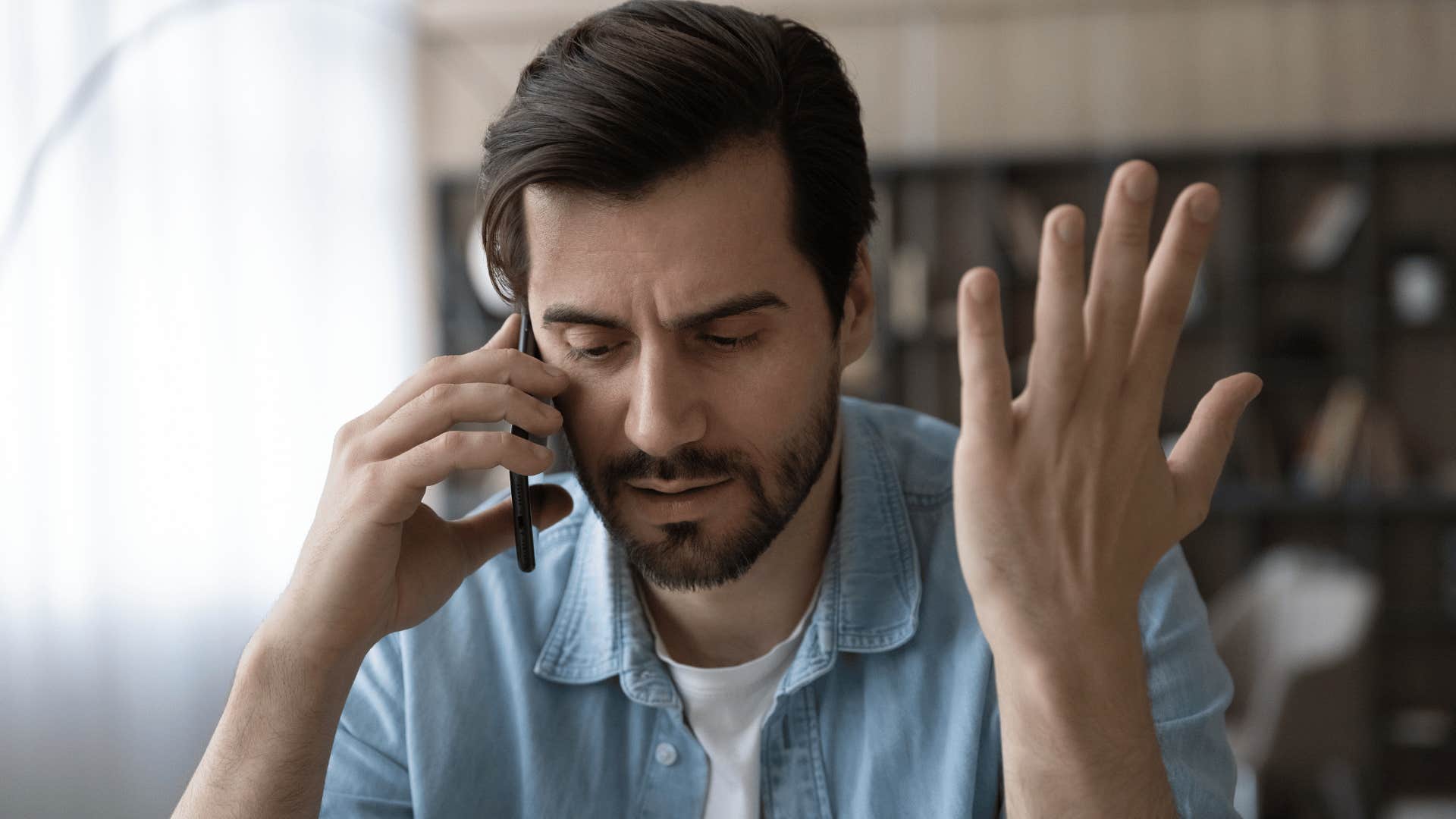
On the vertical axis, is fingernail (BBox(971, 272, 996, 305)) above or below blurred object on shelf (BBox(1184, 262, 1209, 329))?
below

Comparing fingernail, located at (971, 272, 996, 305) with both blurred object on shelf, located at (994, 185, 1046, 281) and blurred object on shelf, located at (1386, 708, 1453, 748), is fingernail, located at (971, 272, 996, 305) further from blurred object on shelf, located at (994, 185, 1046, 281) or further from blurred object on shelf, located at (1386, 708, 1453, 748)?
blurred object on shelf, located at (1386, 708, 1453, 748)

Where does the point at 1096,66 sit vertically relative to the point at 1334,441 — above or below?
above

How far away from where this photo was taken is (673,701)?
1315 mm

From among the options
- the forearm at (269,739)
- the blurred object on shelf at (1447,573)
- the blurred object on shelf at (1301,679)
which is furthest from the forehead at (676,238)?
the blurred object on shelf at (1447,573)

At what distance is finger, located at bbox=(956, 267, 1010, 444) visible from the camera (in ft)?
2.64

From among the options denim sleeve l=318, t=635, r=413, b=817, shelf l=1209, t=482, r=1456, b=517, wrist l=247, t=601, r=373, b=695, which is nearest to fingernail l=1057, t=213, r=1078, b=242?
wrist l=247, t=601, r=373, b=695

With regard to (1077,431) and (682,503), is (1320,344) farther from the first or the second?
(1077,431)

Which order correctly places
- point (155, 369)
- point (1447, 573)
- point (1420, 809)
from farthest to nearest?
point (1447, 573)
point (1420, 809)
point (155, 369)

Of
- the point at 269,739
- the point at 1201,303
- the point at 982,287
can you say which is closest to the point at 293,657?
the point at 269,739

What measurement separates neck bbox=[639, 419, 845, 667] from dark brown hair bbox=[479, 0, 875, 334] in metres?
0.27

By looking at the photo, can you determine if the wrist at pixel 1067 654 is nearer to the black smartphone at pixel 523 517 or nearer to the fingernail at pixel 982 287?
the fingernail at pixel 982 287

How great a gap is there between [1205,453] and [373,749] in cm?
97

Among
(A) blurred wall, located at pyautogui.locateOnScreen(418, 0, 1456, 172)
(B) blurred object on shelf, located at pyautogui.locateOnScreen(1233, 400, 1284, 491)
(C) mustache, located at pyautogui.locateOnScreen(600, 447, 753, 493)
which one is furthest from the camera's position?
(A) blurred wall, located at pyautogui.locateOnScreen(418, 0, 1456, 172)

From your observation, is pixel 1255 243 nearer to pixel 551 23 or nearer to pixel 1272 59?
pixel 1272 59
